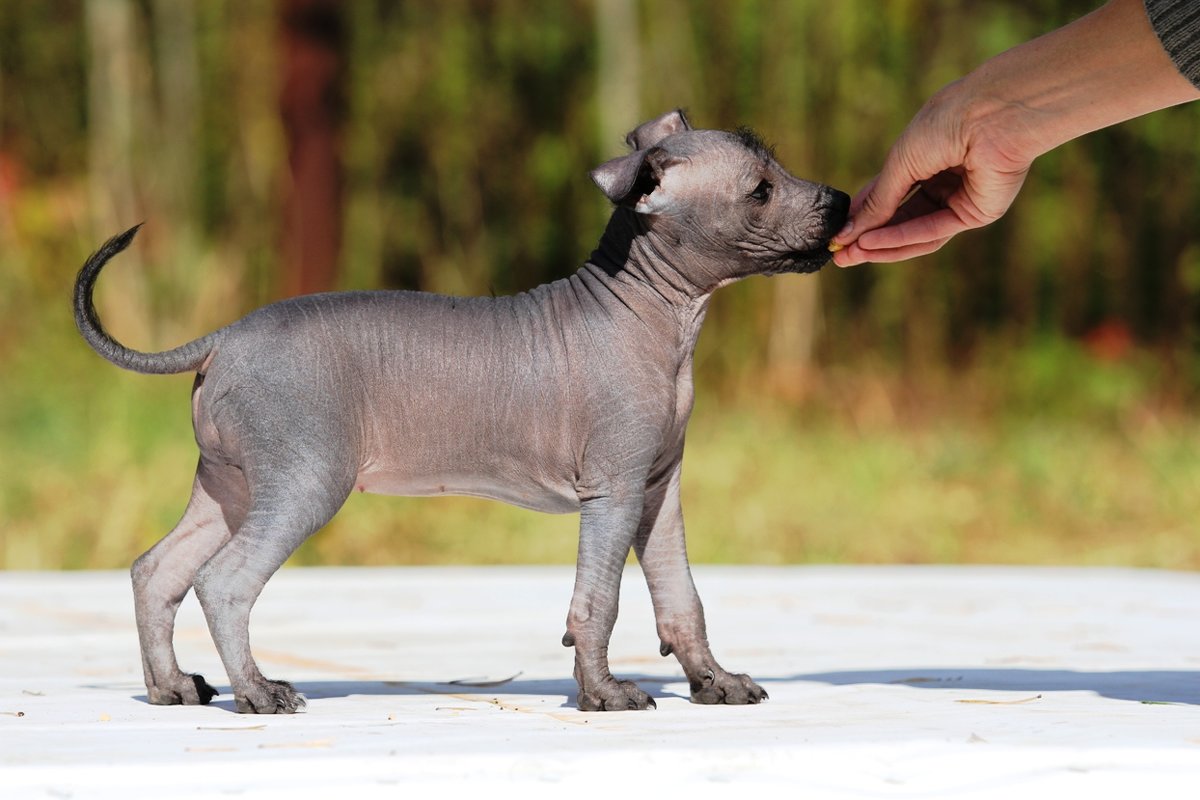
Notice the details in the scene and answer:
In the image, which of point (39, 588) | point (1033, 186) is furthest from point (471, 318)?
point (1033, 186)

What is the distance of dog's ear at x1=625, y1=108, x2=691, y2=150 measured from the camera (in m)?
3.92

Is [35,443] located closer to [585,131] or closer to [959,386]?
[585,131]

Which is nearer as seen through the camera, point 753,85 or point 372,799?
point 372,799

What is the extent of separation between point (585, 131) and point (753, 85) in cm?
113

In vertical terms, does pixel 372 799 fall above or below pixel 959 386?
below

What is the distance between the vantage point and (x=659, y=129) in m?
3.93

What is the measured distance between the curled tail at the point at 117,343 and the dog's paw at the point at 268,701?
0.65m

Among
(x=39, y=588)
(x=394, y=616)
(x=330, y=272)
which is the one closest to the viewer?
(x=394, y=616)

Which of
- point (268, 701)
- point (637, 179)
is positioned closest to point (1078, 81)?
point (637, 179)

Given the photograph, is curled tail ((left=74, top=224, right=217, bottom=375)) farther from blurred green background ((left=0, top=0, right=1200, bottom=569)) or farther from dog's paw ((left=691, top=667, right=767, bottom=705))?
blurred green background ((left=0, top=0, right=1200, bottom=569))

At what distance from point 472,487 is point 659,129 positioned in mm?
918

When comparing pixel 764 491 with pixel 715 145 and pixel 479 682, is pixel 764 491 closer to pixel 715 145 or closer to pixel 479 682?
pixel 479 682

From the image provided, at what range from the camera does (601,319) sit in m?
3.63

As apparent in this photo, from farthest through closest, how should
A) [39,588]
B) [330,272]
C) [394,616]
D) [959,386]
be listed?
[959,386] → [330,272] → [39,588] → [394,616]
